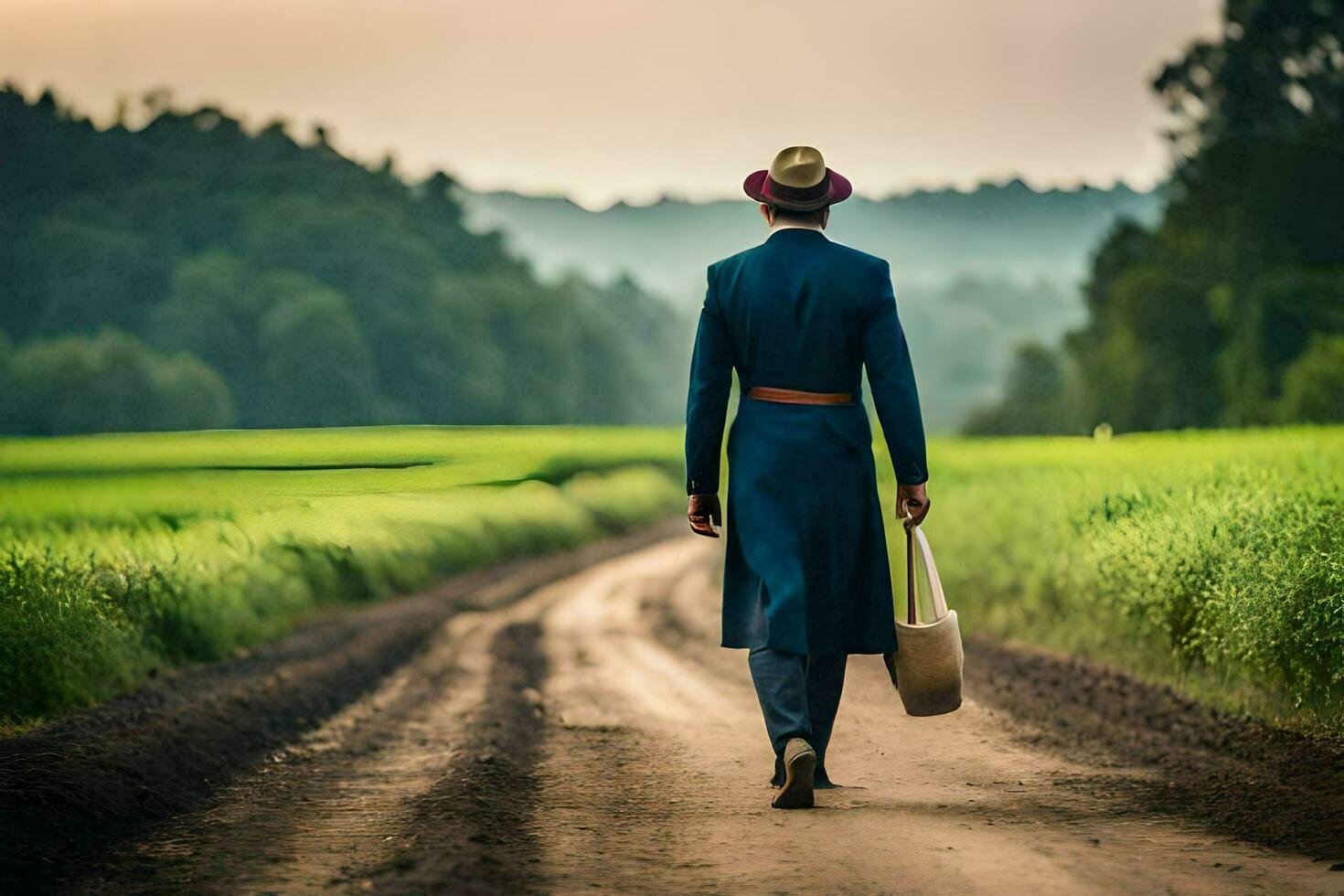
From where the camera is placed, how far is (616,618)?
18453 millimetres

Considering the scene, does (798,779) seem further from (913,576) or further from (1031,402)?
(1031,402)

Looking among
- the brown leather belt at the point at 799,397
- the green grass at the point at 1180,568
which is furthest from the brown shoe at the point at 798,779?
the green grass at the point at 1180,568

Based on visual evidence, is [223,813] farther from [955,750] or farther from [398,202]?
[398,202]

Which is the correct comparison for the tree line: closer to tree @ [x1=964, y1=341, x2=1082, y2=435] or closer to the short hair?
tree @ [x1=964, y1=341, x2=1082, y2=435]

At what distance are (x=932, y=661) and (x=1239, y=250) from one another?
1969 inches

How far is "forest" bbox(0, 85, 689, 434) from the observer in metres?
19.7

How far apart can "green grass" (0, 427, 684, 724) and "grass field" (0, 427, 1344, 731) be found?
0.02 metres

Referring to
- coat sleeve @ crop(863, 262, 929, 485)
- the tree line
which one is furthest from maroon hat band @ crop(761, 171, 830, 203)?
the tree line

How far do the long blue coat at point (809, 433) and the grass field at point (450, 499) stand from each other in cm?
169

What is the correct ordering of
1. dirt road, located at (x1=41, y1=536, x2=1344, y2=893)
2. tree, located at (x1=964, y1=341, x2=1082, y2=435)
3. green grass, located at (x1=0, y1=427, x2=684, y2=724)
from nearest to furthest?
dirt road, located at (x1=41, y1=536, x2=1344, y2=893) → green grass, located at (x1=0, y1=427, x2=684, y2=724) → tree, located at (x1=964, y1=341, x2=1082, y2=435)

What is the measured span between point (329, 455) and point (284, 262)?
138ft

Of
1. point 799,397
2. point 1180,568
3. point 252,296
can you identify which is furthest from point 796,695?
point 252,296

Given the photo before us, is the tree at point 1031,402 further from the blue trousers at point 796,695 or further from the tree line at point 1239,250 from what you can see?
the blue trousers at point 796,695

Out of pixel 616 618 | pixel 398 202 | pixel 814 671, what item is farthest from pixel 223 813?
pixel 398 202
